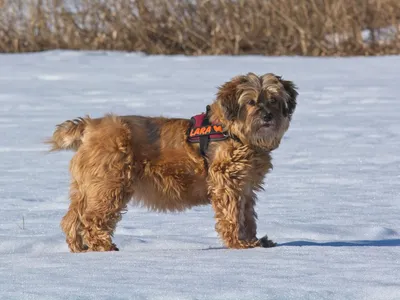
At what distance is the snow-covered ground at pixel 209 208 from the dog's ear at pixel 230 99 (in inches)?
33.8

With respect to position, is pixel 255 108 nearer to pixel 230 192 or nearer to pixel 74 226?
pixel 230 192

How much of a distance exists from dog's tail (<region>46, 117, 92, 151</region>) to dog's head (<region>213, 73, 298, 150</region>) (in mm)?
874

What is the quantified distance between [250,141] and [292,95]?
0.47m

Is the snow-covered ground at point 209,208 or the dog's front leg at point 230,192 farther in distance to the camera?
the dog's front leg at point 230,192

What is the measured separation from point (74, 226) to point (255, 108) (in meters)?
1.38

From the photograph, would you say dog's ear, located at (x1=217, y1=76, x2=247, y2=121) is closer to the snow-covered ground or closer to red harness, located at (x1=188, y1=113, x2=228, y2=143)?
red harness, located at (x1=188, y1=113, x2=228, y2=143)

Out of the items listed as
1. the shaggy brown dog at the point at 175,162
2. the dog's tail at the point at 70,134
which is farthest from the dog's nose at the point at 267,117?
the dog's tail at the point at 70,134

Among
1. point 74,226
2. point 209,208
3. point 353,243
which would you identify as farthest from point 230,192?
point 209,208

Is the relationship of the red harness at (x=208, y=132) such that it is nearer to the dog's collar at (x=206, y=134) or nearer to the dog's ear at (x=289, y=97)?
the dog's collar at (x=206, y=134)

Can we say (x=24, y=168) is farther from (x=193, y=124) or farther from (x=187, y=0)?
(x=187, y=0)

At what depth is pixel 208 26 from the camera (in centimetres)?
1866

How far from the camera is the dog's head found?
19.6 feet

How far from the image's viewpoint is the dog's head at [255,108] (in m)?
5.98

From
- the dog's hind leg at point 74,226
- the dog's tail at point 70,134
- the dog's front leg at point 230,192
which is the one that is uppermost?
the dog's tail at point 70,134
